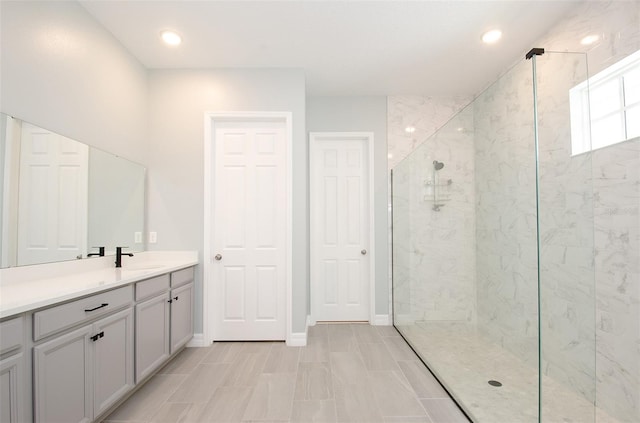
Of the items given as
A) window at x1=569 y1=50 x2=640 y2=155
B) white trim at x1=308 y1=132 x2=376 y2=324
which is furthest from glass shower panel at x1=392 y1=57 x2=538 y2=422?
white trim at x1=308 y1=132 x2=376 y2=324

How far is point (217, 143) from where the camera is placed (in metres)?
3.08

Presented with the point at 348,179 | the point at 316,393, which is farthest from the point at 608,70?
the point at 316,393

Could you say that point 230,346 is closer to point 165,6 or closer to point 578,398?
point 578,398

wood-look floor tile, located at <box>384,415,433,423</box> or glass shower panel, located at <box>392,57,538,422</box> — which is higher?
glass shower panel, located at <box>392,57,538,422</box>

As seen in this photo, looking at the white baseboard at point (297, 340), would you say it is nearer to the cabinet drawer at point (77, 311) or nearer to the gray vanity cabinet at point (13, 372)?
the cabinet drawer at point (77, 311)

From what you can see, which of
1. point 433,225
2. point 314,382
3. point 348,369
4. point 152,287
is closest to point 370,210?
point 433,225

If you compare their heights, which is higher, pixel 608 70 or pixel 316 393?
pixel 608 70

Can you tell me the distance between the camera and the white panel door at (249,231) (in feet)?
9.84

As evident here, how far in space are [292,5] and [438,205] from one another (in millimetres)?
1953

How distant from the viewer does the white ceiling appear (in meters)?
2.17

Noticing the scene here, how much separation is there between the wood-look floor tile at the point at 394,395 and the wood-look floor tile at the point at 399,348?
31 centimetres

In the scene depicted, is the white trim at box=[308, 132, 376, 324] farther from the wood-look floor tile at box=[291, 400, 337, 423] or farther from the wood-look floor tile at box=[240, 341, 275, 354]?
the wood-look floor tile at box=[291, 400, 337, 423]

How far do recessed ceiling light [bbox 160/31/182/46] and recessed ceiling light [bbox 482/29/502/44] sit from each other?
2677 millimetres

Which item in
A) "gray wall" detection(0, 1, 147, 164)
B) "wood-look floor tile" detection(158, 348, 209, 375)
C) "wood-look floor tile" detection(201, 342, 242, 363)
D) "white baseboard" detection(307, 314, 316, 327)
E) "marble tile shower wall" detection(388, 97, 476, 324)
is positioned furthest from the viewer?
"white baseboard" detection(307, 314, 316, 327)
